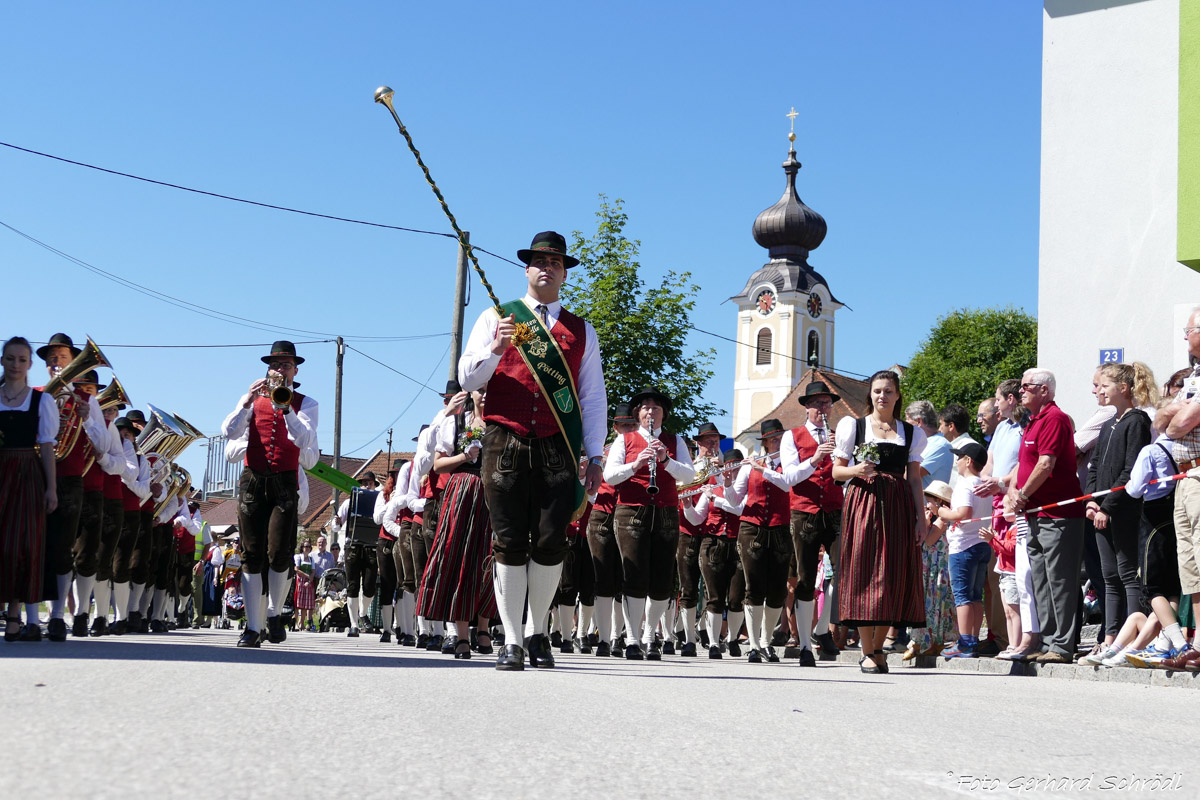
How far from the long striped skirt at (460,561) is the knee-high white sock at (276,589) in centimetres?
102

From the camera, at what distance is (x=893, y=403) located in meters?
9.42

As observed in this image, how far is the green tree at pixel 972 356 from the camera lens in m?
64.8

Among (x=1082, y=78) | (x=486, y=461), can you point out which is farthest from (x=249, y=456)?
(x=1082, y=78)

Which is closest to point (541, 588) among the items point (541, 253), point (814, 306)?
point (541, 253)

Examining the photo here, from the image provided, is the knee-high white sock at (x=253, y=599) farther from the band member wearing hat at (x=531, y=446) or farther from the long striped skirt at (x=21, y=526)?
the band member wearing hat at (x=531, y=446)

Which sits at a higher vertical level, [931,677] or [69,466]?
[69,466]

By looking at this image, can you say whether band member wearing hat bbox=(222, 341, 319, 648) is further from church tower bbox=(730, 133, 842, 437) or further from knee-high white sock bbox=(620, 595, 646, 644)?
church tower bbox=(730, 133, 842, 437)

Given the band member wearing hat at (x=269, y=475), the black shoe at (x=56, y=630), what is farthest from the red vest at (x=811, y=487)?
the black shoe at (x=56, y=630)

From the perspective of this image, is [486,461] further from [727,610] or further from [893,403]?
[727,610]

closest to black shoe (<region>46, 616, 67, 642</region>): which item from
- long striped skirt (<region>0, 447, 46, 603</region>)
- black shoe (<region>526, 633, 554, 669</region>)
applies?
long striped skirt (<region>0, 447, 46, 603</region>)

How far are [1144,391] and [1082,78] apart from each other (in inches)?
365

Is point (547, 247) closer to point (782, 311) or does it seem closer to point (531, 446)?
point (531, 446)

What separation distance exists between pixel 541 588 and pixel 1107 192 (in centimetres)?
1209

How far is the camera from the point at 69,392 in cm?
1079
